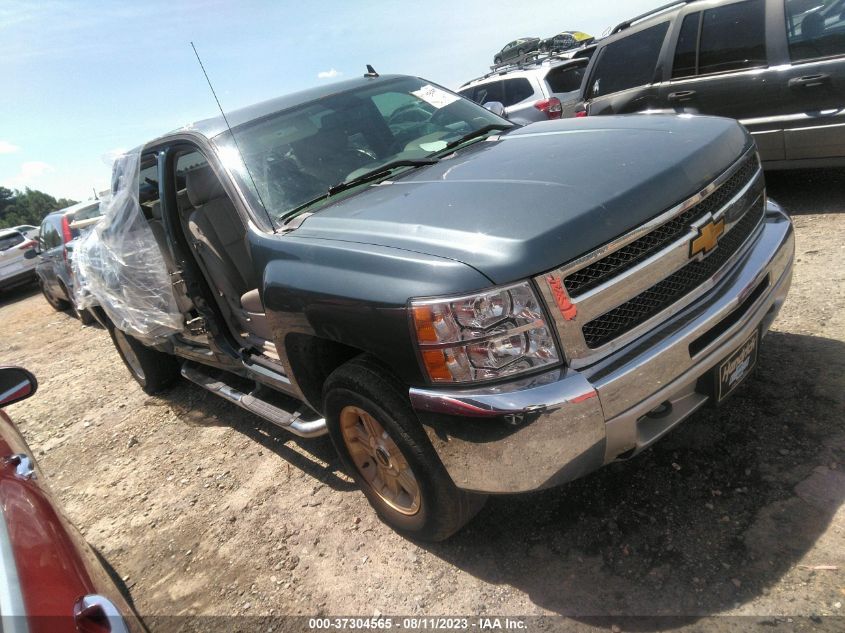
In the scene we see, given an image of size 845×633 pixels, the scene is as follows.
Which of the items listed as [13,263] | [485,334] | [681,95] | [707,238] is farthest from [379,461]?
[13,263]

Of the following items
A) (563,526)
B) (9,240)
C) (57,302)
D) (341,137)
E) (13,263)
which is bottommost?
(563,526)

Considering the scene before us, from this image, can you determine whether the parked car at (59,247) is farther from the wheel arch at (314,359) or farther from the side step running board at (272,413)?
the wheel arch at (314,359)

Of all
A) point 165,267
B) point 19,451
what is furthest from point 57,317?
point 19,451

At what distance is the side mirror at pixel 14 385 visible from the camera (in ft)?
6.79

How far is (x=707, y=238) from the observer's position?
2.20m

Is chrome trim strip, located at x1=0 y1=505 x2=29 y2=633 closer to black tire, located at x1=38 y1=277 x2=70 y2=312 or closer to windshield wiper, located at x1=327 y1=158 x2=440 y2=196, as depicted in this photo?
windshield wiper, located at x1=327 y1=158 x2=440 y2=196

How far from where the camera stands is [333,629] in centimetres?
231

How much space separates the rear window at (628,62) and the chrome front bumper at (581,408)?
428 cm

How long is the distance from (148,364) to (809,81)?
5811 mm

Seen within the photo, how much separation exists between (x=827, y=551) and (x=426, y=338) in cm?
156

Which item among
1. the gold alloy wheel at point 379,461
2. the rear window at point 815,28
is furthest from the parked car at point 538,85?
the gold alloy wheel at point 379,461

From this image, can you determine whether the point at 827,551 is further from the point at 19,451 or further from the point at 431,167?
the point at 19,451

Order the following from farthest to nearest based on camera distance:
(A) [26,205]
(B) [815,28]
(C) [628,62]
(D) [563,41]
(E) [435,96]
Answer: (A) [26,205] → (D) [563,41] → (C) [628,62] → (B) [815,28] → (E) [435,96]

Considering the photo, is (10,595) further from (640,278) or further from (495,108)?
(495,108)
